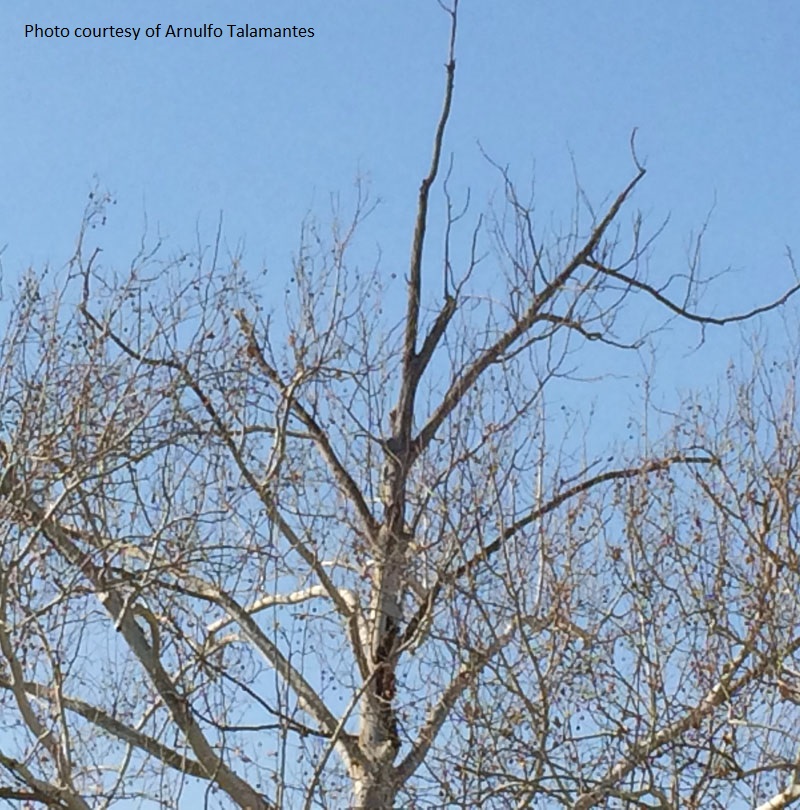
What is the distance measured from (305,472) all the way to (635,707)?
2.75m

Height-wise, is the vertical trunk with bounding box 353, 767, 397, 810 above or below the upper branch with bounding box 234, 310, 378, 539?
below

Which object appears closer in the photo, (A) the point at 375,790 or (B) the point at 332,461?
(A) the point at 375,790

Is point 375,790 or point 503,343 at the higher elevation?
point 503,343

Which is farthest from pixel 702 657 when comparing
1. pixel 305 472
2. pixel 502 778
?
pixel 305 472

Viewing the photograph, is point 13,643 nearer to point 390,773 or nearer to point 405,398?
point 390,773

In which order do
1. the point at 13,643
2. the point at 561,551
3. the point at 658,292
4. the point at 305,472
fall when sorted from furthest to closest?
the point at 658,292
the point at 305,472
the point at 561,551
the point at 13,643

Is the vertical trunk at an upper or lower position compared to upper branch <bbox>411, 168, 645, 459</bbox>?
lower

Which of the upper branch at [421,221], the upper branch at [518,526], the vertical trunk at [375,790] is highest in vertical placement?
the upper branch at [421,221]

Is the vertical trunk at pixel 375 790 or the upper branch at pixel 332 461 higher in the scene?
the upper branch at pixel 332 461

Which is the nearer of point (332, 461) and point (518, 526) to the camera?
point (518, 526)

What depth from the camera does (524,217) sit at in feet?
32.4

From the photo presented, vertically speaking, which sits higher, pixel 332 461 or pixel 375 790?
pixel 332 461

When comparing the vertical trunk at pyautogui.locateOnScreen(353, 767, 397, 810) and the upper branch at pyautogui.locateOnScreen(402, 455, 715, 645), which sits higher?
the upper branch at pyautogui.locateOnScreen(402, 455, 715, 645)

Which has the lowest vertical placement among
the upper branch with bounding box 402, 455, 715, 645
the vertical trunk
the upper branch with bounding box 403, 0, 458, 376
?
the vertical trunk
